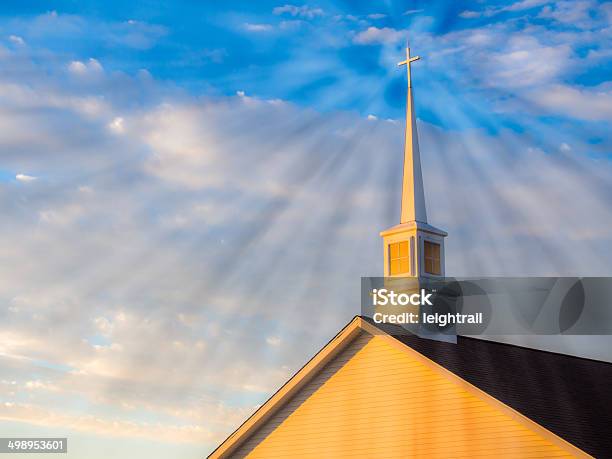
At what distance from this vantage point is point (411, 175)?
37219 mm

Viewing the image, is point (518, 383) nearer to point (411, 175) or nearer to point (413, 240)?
point (413, 240)

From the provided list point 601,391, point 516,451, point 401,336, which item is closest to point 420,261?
Result: point 401,336

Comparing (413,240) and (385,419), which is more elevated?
(413,240)

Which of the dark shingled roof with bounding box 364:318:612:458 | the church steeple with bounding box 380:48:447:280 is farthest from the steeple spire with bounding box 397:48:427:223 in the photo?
the dark shingled roof with bounding box 364:318:612:458

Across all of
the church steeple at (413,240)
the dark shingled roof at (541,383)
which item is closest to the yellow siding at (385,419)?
the dark shingled roof at (541,383)

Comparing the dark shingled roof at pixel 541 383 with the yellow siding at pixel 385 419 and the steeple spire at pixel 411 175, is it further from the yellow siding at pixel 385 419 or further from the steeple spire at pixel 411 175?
the steeple spire at pixel 411 175

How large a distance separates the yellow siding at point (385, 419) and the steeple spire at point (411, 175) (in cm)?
705

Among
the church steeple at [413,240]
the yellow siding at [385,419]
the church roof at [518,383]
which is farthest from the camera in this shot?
the church steeple at [413,240]

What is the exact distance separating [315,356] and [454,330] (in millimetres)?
5853

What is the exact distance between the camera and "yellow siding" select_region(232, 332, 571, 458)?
87.4 feet

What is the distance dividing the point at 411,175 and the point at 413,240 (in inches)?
126

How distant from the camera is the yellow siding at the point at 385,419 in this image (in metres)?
26.6

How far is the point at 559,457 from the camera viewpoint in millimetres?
25078

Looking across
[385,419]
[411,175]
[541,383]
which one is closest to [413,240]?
[411,175]
